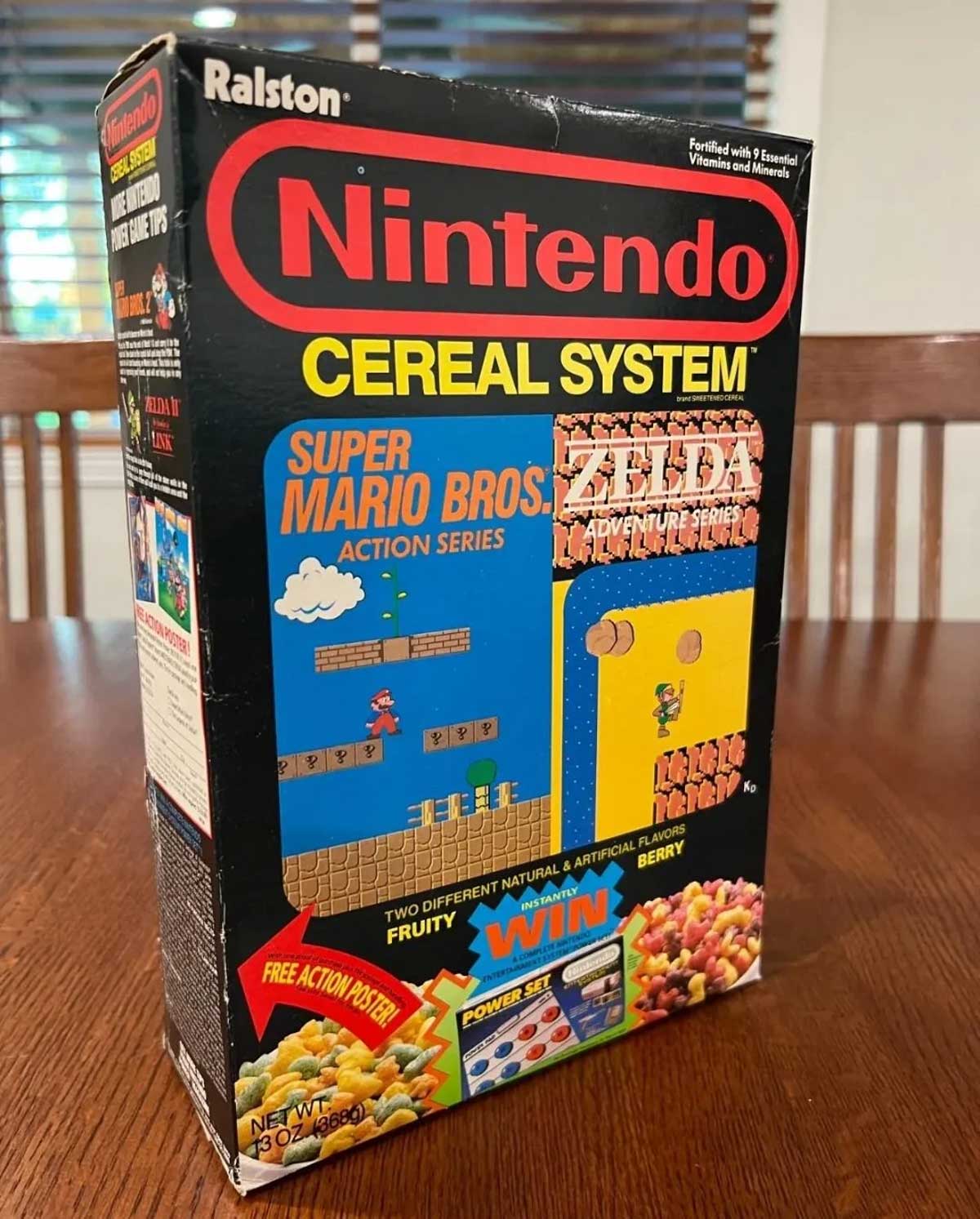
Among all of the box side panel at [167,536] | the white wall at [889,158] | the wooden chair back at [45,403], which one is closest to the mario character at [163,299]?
the box side panel at [167,536]

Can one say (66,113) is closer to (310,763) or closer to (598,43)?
(598,43)

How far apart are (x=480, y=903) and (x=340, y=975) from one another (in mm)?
60

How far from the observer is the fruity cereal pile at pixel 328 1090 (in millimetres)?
365

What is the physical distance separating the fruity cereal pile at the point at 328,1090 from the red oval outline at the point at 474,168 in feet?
0.80

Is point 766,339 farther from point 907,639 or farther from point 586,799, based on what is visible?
point 907,639

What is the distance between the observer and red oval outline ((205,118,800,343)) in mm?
306

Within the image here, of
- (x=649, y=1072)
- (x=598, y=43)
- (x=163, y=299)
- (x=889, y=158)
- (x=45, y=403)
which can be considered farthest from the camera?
(x=598, y=43)

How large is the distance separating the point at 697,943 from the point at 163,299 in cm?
35

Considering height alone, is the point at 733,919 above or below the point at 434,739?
below

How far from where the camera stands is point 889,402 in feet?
4.28

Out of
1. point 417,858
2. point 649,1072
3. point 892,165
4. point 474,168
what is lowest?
point 649,1072

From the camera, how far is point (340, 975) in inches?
14.9

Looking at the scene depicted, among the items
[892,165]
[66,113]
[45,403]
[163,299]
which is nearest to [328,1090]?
[163,299]

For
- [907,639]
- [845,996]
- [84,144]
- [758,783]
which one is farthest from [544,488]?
[84,144]
